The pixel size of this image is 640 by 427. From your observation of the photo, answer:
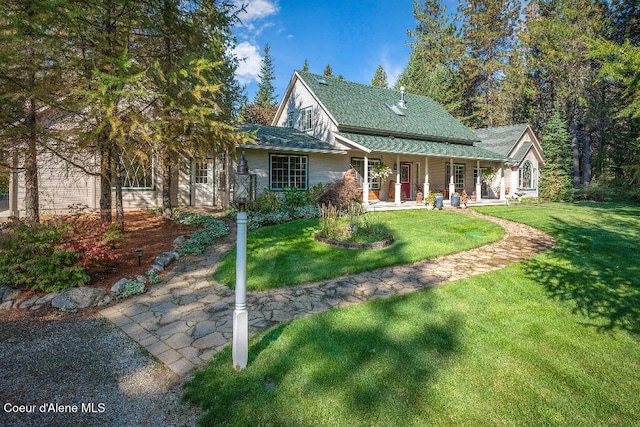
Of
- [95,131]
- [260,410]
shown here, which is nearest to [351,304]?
[260,410]

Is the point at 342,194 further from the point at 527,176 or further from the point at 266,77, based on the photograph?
the point at 266,77

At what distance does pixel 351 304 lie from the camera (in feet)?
15.3

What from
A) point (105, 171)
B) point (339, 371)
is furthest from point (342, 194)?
point (339, 371)

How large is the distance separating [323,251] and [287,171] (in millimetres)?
8099

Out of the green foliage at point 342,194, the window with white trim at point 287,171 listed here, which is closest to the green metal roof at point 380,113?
the window with white trim at point 287,171

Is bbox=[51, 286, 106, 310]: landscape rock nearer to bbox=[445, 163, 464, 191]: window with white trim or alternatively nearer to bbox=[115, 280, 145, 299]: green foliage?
bbox=[115, 280, 145, 299]: green foliage

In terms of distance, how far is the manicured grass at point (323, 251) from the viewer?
595 cm

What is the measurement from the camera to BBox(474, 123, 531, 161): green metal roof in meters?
23.2

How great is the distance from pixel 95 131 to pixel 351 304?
211 inches

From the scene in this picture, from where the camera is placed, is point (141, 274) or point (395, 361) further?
point (141, 274)

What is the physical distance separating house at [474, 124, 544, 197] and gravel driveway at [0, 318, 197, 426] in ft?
79.6

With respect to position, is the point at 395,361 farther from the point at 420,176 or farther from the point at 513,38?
the point at 513,38

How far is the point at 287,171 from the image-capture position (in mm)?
14891

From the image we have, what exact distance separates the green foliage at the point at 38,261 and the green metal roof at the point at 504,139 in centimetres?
2481
